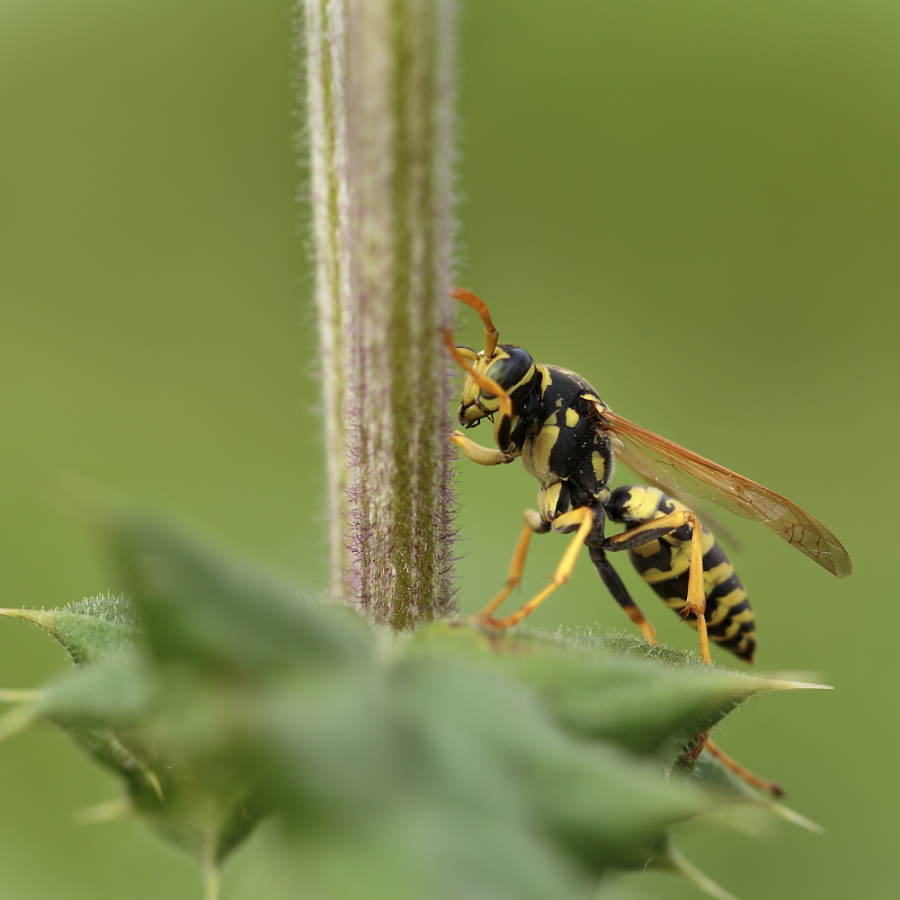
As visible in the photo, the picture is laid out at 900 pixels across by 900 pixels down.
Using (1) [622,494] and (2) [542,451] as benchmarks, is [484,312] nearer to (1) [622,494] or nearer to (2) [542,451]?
(2) [542,451]

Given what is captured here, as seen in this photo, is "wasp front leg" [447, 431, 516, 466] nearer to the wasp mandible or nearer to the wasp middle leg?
the wasp mandible

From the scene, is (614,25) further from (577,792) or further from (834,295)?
(577,792)

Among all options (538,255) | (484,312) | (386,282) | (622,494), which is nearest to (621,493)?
(622,494)

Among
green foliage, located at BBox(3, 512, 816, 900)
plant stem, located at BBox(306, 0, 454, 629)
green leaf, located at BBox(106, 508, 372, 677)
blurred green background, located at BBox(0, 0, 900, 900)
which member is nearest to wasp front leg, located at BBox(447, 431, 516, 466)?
plant stem, located at BBox(306, 0, 454, 629)

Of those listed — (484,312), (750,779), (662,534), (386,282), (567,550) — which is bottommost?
(750,779)

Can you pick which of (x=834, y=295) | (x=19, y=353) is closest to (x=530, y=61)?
(x=834, y=295)

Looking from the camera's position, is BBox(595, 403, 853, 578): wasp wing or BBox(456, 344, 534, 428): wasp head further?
BBox(595, 403, 853, 578): wasp wing
